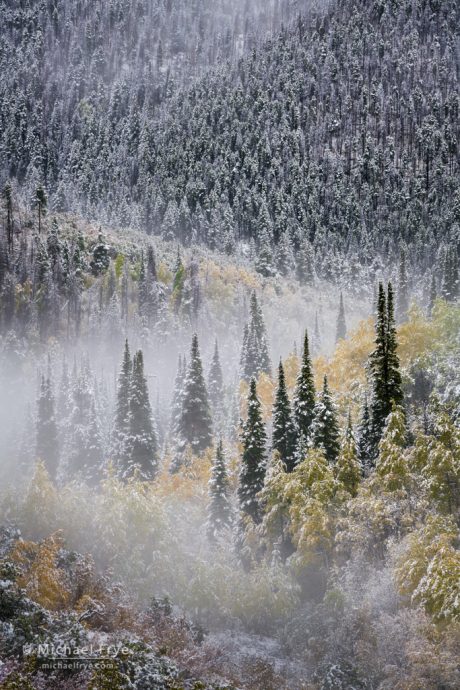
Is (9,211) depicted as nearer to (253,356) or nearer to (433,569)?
(253,356)

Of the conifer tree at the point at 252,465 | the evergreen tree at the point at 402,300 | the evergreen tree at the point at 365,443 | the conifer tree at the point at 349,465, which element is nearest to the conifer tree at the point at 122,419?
the conifer tree at the point at 252,465

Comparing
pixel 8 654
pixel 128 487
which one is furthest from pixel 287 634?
pixel 128 487

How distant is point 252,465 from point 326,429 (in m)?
6.78

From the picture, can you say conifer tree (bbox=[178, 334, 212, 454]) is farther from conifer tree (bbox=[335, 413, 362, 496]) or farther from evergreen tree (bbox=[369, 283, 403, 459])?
conifer tree (bbox=[335, 413, 362, 496])

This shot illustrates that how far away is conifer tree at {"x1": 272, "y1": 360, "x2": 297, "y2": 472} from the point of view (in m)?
52.6

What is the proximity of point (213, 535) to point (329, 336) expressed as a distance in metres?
91.8

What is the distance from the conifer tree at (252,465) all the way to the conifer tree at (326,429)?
4.83 meters

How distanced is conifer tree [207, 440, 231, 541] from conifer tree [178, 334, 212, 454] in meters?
13.9

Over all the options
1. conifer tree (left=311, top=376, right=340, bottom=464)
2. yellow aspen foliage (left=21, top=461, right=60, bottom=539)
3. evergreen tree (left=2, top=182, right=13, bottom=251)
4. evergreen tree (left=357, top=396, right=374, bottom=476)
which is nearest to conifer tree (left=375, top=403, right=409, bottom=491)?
evergreen tree (left=357, top=396, right=374, bottom=476)

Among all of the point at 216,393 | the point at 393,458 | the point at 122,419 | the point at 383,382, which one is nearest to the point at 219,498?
the point at 383,382

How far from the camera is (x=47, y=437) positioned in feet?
257

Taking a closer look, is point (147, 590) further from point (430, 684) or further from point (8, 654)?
point (430, 684)

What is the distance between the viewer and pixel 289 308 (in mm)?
158625

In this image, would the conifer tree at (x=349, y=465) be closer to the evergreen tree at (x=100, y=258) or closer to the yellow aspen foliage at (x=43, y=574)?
the yellow aspen foliage at (x=43, y=574)
